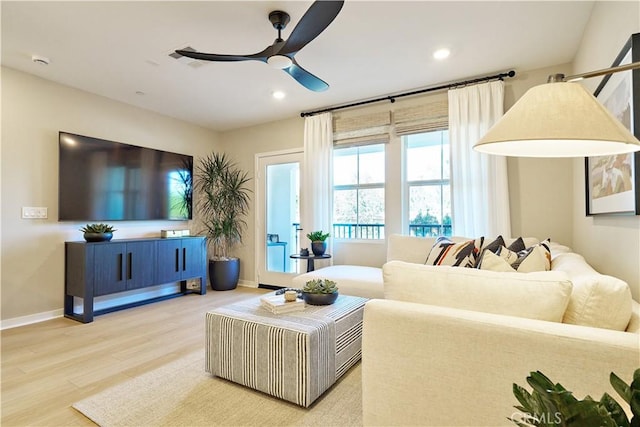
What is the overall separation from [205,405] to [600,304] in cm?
195

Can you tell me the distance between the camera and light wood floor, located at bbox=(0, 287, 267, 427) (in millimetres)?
1896

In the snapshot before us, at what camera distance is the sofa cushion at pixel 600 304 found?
109 cm

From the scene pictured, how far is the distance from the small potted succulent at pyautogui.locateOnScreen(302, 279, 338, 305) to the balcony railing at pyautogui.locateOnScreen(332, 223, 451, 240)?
1953mm

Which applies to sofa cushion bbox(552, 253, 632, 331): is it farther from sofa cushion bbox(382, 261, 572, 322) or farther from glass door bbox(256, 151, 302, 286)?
glass door bbox(256, 151, 302, 286)

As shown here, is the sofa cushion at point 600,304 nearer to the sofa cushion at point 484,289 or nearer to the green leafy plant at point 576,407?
the sofa cushion at point 484,289

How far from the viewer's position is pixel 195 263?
4.66m

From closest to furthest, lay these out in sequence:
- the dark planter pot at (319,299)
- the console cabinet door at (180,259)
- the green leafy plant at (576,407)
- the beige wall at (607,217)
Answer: the green leafy plant at (576,407) → the beige wall at (607,217) → the dark planter pot at (319,299) → the console cabinet door at (180,259)

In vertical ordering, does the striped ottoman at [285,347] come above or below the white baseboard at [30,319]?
above

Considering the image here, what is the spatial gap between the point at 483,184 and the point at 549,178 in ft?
2.04

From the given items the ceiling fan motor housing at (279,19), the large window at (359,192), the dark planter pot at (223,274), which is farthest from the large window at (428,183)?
the dark planter pot at (223,274)

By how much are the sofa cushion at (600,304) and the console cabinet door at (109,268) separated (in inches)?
159

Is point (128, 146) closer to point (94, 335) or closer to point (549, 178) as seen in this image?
point (94, 335)

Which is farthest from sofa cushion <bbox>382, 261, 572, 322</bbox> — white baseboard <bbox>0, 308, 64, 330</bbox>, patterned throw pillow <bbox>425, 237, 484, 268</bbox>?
white baseboard <bbox>0, 308, 64, 330</bbox>

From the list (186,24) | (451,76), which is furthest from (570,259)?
(186,24)
